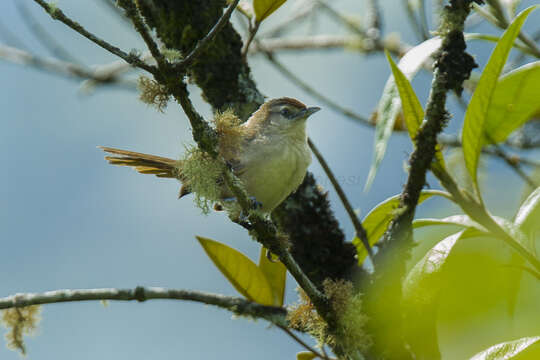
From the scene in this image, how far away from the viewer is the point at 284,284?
9.30 feet

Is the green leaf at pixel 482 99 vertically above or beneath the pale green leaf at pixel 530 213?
above

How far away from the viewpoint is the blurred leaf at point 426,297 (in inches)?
88.6

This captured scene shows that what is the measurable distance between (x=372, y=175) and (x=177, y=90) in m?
0.75

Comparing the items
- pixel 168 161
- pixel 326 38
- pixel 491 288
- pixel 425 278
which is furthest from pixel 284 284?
pixel 326 38

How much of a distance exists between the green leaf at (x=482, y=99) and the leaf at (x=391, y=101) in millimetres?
283

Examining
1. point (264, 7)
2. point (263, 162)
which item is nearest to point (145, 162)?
point (263, 162)

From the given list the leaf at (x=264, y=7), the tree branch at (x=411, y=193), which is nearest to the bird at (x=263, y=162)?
the leaf at (x=264, y=7)

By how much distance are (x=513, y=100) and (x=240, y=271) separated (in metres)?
1.40

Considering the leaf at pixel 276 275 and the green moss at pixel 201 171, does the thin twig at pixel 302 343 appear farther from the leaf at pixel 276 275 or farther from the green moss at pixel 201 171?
the green moss at pixel 201 171

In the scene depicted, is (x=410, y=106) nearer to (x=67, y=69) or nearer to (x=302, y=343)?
(x=302, y=343)

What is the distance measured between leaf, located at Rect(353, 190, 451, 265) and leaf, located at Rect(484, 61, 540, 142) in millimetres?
444

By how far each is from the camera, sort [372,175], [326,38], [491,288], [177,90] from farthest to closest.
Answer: [326,38], [372,175], [177,90], [491,288]

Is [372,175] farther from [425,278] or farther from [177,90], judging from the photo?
[177,90]

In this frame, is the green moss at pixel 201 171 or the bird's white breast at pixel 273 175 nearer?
the green moss at pixel 201 171
